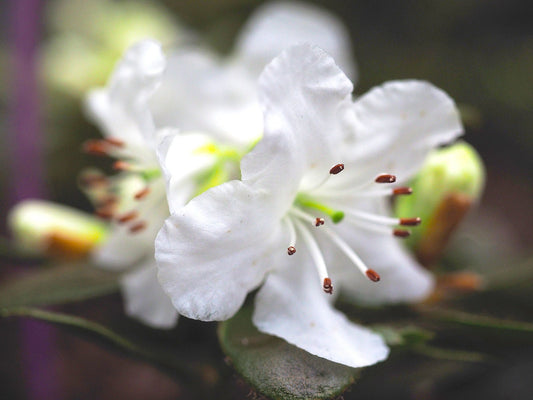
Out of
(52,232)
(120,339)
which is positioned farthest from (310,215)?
(52,232)

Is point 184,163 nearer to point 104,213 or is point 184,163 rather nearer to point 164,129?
point 164,129

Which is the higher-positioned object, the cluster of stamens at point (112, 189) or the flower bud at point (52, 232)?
the cluster of stamens at point (112, 189)

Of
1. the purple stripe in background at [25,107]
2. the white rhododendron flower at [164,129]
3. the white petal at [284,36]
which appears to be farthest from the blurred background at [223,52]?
the white petal at [284,36]

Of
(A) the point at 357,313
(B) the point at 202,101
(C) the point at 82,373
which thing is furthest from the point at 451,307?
(C) the point at 82,373

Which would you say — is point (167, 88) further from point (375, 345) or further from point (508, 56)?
point (508, 56)

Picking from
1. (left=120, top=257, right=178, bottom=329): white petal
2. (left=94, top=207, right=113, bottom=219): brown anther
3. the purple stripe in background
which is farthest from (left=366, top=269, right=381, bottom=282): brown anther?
the purple stripe in background

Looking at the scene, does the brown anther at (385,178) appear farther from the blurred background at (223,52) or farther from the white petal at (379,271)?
the blurred background at (223,52)
